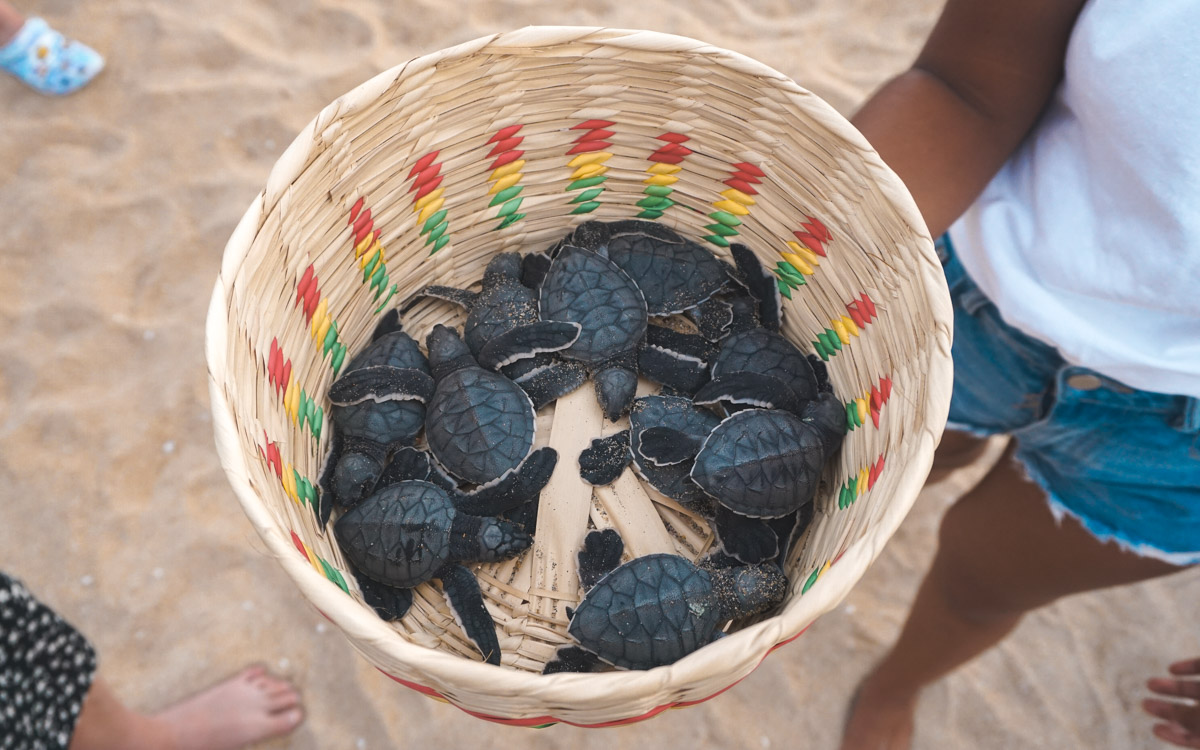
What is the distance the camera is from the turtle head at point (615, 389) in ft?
2.98

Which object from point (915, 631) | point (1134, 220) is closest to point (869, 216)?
point (1134, 220)

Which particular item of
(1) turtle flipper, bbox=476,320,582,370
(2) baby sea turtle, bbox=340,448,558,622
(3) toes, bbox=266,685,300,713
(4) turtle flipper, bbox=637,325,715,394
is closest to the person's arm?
(4) turtle flipper, bbox=637,325,715,394

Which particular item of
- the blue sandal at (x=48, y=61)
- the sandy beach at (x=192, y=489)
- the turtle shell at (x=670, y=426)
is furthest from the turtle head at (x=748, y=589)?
the blue sandal at (x=48, y=61)

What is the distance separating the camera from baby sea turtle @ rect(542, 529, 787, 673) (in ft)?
Answer: 2.44

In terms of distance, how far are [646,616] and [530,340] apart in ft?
1.13

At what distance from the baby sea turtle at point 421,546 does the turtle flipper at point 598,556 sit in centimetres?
6

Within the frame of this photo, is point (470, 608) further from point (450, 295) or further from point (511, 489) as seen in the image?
point (450, 295)

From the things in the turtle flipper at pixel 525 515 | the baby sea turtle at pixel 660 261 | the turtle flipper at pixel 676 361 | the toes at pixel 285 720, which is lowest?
the toes at pixel 285 720

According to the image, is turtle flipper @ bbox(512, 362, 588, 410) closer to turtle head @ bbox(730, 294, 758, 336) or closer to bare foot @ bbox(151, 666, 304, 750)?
turtle head @ bbox(730, 294, 758, 336)

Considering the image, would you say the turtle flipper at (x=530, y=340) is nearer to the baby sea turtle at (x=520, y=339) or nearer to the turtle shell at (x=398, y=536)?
the baby sea turtle at (x=520, y=339)

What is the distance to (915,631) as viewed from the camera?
45.0 inches

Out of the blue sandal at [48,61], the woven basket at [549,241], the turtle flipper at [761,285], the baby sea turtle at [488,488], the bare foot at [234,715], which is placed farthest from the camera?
the blue sandal at [48,61]

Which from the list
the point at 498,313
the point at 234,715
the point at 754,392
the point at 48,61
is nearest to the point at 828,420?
the point at 754,392

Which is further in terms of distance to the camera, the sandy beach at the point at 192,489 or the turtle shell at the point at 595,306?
the sandy beach at the point at 192,489
